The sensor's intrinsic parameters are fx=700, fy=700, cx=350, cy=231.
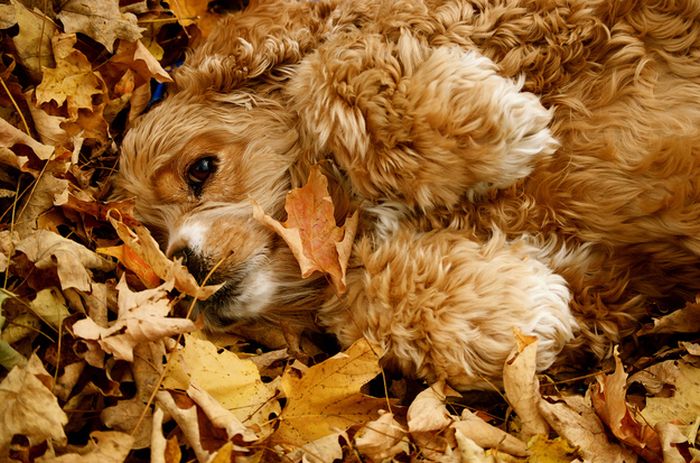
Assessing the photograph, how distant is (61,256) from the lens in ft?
7.01

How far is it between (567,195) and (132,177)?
5.14 feet

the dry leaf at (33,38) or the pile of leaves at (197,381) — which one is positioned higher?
the dry leaf at (33,38)

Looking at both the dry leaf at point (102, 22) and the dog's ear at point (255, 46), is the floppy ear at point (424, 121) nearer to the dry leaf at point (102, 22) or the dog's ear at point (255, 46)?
the dog's ear at point (255, 46)

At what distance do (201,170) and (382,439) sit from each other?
1.21 meters

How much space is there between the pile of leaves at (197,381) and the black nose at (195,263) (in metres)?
0.09

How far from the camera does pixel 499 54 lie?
2324mm

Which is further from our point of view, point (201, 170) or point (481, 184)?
point (201, 170)

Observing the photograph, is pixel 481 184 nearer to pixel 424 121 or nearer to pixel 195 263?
pixel 424 121

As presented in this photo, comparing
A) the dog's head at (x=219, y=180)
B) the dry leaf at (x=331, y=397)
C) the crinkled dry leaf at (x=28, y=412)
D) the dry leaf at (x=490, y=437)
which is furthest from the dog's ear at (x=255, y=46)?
the dry leaf at (x=490, y=437)

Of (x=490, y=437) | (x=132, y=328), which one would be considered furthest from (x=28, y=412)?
(x=490, y=437)

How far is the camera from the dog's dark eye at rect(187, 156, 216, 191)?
258 cm

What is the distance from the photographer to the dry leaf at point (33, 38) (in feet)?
8.47

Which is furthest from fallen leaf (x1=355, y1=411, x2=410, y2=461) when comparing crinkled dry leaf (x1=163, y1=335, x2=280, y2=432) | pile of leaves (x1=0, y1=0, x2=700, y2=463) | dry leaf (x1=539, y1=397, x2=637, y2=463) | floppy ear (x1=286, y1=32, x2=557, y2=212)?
floppy ear (x1=286, y1=32, x2=557, y2=212)

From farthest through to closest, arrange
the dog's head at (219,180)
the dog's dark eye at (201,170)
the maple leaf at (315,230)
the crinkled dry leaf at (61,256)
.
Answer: the dog's dark eye at (201,170)
the dog's head at (219,180)
the maple leaf at (315,230)
the crinkled dry leaf at (61,256)
